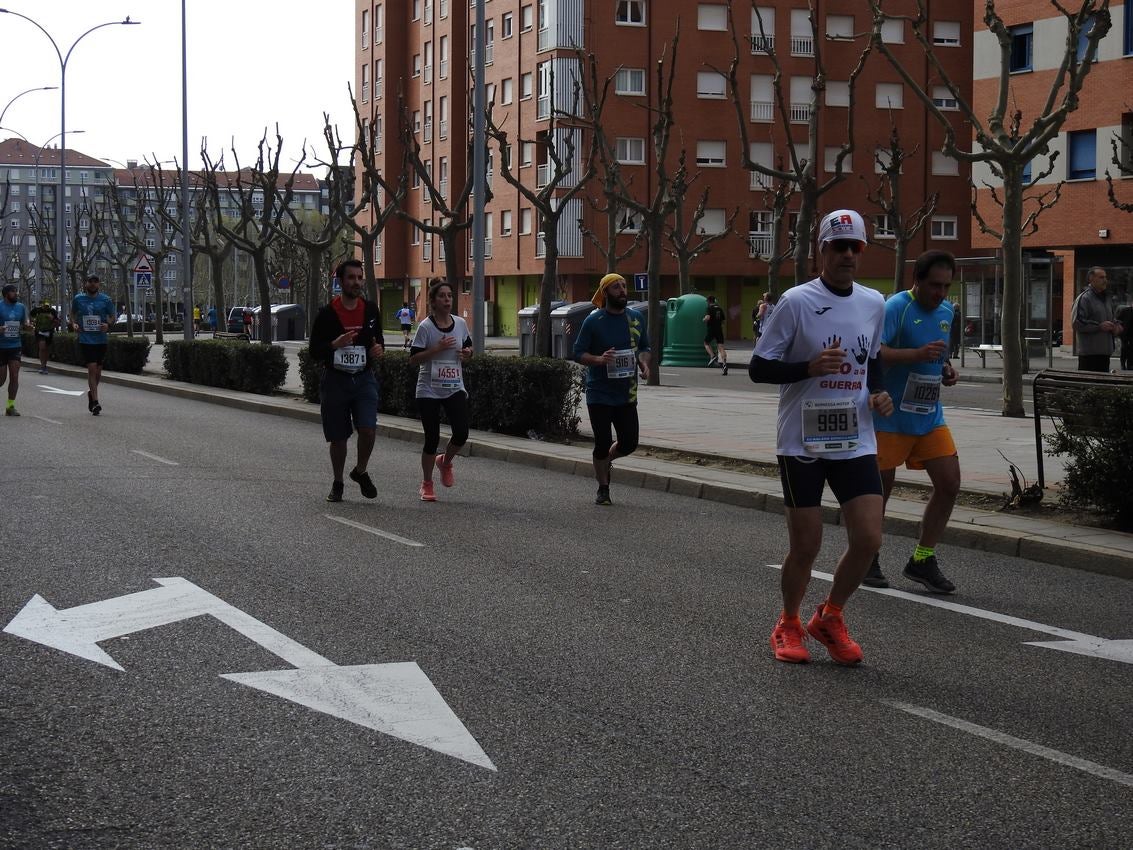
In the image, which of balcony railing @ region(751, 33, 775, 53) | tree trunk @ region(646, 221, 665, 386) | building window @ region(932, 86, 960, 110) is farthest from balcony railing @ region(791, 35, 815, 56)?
tree trunk @ region(646, 221, 665, 386)

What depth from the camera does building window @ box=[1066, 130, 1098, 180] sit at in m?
45.1

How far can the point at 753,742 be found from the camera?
529 centimetres

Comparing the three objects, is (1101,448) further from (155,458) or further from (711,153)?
(711,153)

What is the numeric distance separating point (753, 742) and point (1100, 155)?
4290cm

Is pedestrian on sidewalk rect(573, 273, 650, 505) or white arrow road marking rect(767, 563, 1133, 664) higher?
pedestrian on sidewalk rect(573, 273, 650, 505)

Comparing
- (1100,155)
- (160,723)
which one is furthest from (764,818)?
(1100,155)

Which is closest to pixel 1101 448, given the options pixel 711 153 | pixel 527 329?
pixel 527 329

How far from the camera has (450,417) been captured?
13109mm

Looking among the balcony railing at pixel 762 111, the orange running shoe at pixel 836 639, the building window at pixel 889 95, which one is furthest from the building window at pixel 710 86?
the orange running shoe at pixel 836 639

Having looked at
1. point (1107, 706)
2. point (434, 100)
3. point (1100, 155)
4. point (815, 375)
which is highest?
point (434, 100)

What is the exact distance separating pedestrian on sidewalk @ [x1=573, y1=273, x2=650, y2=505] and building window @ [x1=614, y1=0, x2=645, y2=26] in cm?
5836

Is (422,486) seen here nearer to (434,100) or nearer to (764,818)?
(764,818)

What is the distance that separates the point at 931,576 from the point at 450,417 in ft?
18.1

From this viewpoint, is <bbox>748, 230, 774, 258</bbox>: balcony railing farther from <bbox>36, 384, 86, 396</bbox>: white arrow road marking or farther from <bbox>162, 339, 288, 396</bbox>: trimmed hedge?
<bbox>36, 384, 86, 396</bbox>: white arrow road marking
